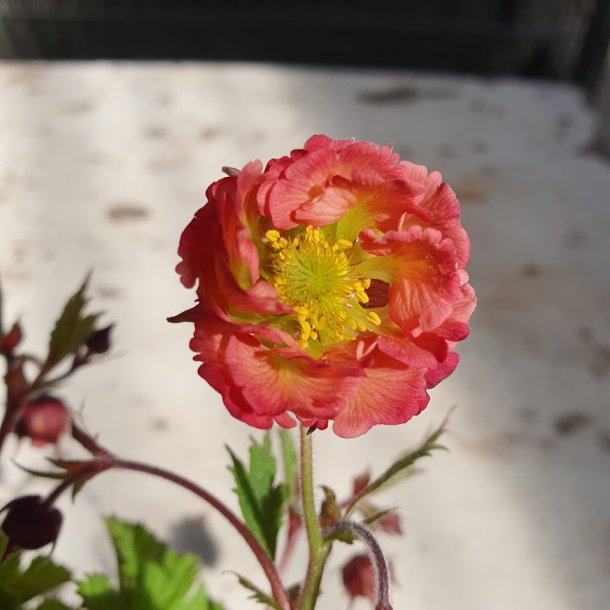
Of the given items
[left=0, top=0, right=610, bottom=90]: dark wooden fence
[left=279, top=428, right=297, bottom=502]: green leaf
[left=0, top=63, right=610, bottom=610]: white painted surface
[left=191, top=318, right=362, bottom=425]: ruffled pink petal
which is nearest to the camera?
[left=191, top=318, right=362, bottom=425]: ruffled pink petal

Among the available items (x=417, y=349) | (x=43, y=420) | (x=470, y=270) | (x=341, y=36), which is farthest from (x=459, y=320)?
(x=341, y=36)

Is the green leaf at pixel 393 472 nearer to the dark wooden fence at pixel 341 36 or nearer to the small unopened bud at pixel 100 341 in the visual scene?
the small unopened bud at pixel 100 341

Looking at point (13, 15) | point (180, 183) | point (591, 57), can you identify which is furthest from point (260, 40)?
point (180, 183)

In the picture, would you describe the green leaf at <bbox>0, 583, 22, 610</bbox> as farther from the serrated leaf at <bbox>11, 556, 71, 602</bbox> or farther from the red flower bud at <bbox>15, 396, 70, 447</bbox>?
the red flower bud at <bbox>15, 396, 70, 447</bbox>

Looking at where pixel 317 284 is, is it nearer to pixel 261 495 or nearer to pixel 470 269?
pixel 261 495

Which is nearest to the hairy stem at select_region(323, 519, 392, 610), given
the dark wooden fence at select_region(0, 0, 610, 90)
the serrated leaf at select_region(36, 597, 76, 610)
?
the serrated leaf at select_region(36, 597, 76, 610)

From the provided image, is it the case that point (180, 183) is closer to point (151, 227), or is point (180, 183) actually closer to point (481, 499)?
point (151, 227)
